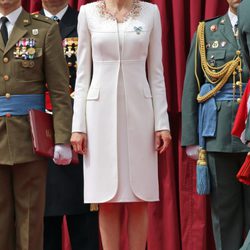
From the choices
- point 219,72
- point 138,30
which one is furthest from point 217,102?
point 138,30

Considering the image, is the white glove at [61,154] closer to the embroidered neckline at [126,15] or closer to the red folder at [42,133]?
the red folder at [42,133]

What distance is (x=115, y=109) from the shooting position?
131 inches

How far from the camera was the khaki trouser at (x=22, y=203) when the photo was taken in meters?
3.39

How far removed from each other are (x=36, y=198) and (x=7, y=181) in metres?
0.14

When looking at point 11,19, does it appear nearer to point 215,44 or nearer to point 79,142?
point 79,142

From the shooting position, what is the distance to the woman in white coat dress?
3.32 metres

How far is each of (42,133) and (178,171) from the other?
46.9 inches

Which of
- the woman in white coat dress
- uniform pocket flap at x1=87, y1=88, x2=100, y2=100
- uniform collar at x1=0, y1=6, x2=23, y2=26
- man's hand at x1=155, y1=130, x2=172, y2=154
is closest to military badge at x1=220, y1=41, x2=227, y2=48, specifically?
the woman in white coat dress

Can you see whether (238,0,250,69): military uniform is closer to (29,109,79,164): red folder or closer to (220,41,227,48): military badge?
(220,41,227,48): military badge

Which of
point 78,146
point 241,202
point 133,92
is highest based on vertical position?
point 133,92

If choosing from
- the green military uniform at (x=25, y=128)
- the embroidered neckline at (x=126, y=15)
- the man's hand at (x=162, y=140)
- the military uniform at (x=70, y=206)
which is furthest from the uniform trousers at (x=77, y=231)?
the embroidered neckline at (x=126, y=15)

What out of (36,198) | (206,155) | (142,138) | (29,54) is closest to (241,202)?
(206,155)

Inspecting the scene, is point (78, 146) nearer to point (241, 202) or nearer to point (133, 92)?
point (133, 92)

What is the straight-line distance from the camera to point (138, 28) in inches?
133
